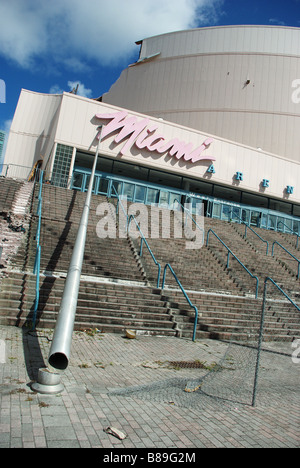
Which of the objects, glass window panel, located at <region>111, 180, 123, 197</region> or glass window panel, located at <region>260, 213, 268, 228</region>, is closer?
glass window panel, located at <region>111, 180, 123, 197</region>

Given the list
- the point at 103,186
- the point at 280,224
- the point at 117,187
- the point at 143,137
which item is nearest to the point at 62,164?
the point at 103,186

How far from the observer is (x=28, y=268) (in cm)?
979

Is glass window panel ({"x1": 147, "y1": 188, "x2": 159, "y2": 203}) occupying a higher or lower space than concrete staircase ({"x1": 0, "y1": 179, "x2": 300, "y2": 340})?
higher

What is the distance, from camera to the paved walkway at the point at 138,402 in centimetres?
347

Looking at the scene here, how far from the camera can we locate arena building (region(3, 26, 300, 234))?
75.4ft

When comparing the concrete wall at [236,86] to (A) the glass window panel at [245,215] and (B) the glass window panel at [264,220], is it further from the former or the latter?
(A) the glass window panel at [245,215]

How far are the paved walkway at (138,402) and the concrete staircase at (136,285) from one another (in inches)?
52.4

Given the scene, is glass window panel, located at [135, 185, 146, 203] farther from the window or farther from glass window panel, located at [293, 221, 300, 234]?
glass window panel, located at [293, 221, 300, 234]

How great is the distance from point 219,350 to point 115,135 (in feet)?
60.2

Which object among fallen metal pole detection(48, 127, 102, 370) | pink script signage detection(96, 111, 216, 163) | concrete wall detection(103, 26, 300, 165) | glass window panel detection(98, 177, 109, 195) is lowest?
fallen metal pole detection(48, 127, 102, 370)

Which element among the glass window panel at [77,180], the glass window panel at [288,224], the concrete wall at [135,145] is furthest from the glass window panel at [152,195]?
the glass window panel at [288,224]

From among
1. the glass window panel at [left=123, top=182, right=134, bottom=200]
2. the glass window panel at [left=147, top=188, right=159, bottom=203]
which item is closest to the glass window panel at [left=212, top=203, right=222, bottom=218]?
the glass window panel at [left=147, top=188, right=159, bottom=203]

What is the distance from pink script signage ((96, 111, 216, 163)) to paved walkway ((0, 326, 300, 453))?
59.2ft

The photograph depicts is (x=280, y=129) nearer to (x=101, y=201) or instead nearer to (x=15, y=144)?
(x=101, y=201)
